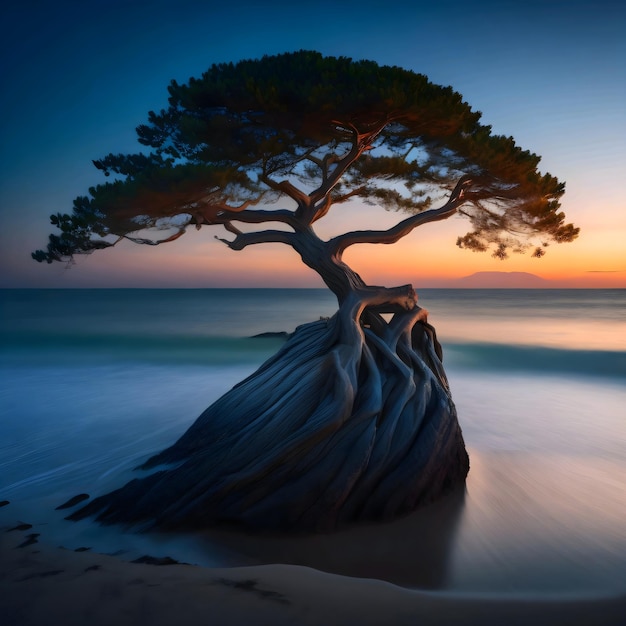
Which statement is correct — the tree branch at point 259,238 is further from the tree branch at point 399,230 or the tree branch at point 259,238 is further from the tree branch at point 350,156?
the tree branch at point 399,230

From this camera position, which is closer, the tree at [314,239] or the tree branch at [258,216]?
the tree at [314,239]

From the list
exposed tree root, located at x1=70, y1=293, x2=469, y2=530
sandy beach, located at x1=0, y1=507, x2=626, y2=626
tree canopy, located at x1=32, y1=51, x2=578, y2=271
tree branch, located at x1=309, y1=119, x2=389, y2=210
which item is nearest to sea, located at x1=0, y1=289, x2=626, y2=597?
exposed tree root, located at x1=70, y1=293, x2=469, y2=530

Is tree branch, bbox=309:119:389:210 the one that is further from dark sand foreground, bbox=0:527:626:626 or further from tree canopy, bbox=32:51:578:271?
dark sand foreground, bbox=0:527:626:626

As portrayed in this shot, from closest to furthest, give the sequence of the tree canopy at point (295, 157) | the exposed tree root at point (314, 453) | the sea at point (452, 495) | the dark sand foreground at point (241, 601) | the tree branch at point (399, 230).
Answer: the dark sand foreground at point (241, 601) → the sea at point (452, 495) → the exposed tree root at point (314, 453) → the tree canopy at point (295, 157) → the tree branch at point (399, 230)

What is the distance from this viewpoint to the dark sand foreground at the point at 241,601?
79.5 inches

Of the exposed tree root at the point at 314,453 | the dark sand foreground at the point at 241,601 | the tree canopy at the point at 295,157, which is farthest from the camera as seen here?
the tree canopy at the point at 295,157

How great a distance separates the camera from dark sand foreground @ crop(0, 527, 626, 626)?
2.02 m

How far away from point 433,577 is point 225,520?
1.40 metres

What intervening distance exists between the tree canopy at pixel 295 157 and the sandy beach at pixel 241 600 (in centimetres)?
281

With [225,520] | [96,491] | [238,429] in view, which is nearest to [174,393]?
[96,491]

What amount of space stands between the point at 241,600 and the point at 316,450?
4.18 feet

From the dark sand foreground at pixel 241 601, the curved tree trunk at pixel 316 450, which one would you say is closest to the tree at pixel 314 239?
the curved tree trunk at pixel 316 450

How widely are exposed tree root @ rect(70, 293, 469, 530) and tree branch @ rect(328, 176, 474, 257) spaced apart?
0.91m

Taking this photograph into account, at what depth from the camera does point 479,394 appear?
884cm
